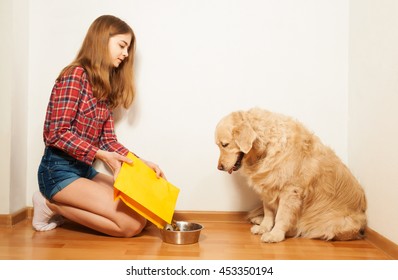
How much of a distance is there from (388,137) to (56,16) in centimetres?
243

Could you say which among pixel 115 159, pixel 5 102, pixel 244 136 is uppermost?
pixel 5 102

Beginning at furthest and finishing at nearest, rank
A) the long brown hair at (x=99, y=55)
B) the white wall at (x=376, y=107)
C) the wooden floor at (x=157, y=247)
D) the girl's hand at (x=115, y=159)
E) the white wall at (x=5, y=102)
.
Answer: the white wall at (x=5, y=102) → the long brown hair at (x=99, y=55) → the girl's hand at (x=115, y=159) → the white wall at (x=376, y=107) → the wooden floor at (x=157, y=247)

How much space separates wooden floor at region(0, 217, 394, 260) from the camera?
2.02m

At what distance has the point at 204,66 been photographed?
286 cm

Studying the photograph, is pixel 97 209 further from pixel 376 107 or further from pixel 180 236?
pixel 376 107

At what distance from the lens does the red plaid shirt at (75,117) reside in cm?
229

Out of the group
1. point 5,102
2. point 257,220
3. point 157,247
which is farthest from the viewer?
point 257,220

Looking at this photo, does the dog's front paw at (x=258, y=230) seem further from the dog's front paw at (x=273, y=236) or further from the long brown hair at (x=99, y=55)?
the long brown hair at (x=99, y=55)

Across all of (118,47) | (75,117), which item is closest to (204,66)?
(118,47)

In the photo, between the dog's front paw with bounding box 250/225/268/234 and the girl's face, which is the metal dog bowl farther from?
the girl's face

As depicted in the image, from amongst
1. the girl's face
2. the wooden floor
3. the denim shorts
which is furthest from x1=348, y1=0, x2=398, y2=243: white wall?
the denim shorts

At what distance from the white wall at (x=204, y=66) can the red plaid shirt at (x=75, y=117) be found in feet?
1.22

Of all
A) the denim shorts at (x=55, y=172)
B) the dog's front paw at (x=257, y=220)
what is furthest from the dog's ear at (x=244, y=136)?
the denim shorts at (x=55, y=172)

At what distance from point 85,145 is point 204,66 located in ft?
3.60
